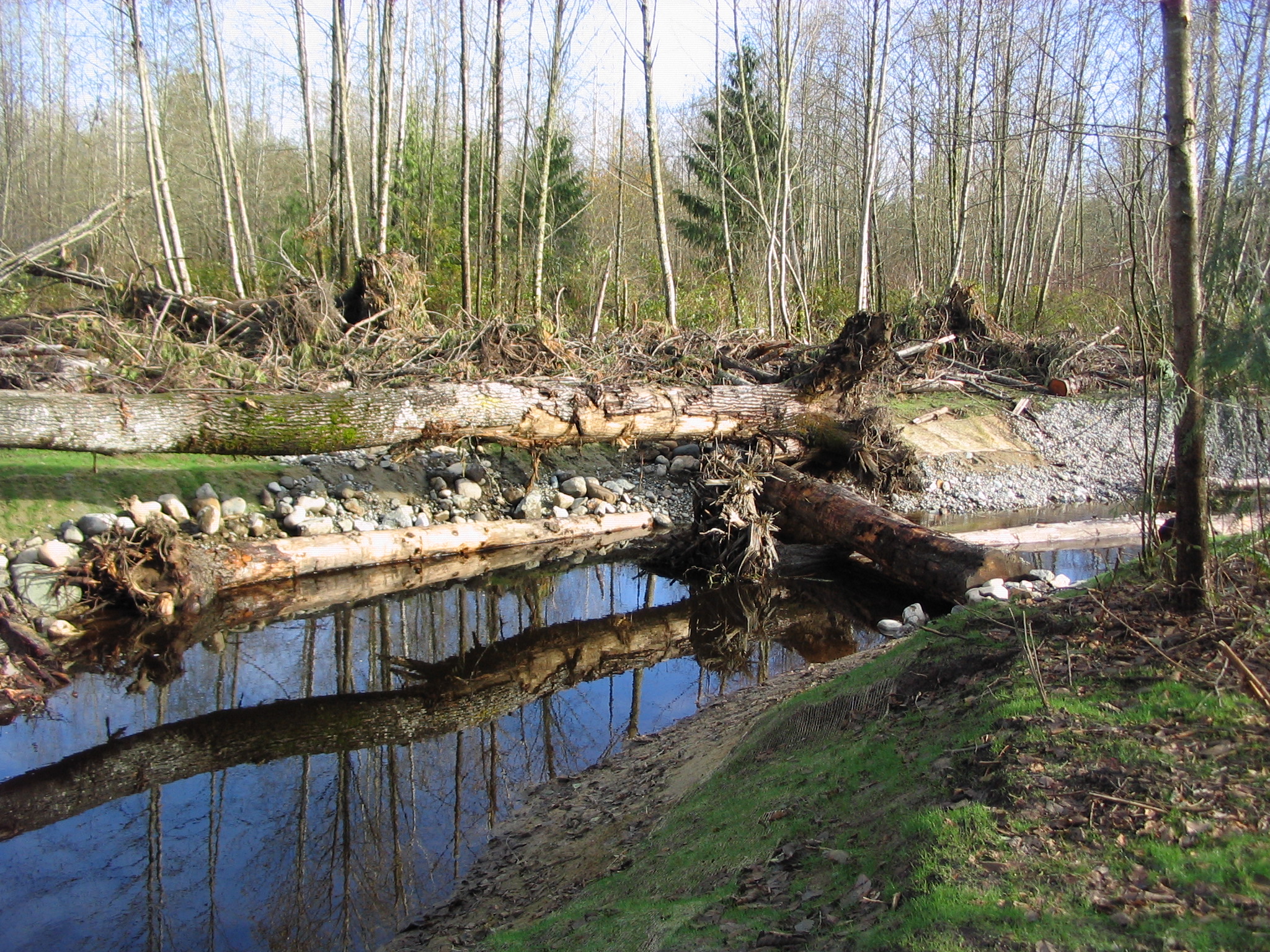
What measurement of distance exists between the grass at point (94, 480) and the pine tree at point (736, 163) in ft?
41.2

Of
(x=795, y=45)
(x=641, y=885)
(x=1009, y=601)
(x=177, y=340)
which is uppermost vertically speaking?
(x=795, y=45)

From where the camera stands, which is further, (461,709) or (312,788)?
(461,709)

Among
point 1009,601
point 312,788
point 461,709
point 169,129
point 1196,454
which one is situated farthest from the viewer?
point 169,129

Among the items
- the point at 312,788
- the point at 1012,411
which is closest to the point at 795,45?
the point at 1012,411

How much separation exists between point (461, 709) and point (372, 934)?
257 cm

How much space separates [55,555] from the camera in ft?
26.3

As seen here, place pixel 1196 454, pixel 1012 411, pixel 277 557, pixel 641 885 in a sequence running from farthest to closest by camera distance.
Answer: pixel 1012 411 < pixel 277 557 < pixel 1196 454 < pixel 641 885

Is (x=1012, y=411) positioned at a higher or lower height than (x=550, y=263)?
lower

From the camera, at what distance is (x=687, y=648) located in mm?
7996

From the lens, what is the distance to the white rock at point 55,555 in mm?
8000

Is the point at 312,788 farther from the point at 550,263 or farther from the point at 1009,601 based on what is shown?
the point at 550,263

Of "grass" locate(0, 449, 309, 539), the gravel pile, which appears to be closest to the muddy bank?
"grass" locate(0, 449, 309, 539)

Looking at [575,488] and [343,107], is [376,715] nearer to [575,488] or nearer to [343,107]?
[575,488]

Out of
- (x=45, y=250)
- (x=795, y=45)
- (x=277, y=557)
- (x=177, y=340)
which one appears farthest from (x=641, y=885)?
(x=795, y=45)
